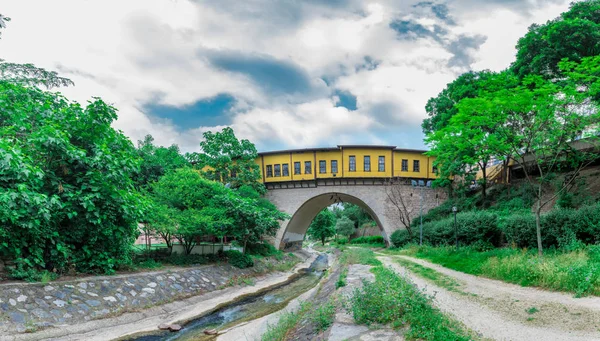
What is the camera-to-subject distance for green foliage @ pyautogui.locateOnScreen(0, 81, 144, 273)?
8.47m

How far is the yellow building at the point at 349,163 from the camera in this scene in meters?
29.3

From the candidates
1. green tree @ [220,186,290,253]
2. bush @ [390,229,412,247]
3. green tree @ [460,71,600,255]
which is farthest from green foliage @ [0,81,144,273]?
bush @ [390,229,412,247]

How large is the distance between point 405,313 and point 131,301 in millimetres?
9140

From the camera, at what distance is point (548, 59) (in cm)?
1833

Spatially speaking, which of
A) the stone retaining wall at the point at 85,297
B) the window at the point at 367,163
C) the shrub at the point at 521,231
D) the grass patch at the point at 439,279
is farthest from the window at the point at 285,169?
the shrub at the point at 521,231

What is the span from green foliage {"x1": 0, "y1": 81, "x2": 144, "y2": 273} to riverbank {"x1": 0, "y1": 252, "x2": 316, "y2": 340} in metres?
1.07

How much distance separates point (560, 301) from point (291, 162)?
24926 mm

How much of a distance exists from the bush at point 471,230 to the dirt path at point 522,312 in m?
9.91

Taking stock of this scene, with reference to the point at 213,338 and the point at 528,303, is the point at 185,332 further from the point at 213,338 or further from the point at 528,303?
the point at 528,303

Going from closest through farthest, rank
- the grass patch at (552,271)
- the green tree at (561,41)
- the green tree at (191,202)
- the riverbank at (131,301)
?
the grass patch at (552,271), the riverbank at (131,301), the green tree at (191,202), the green tree at (561,41)

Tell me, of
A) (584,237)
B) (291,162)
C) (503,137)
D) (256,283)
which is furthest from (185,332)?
(291,162)

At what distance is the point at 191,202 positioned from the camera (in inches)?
638

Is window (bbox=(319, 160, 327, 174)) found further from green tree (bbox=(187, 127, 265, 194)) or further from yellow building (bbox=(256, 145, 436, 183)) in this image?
green tree (bbox=(187, 127, 265, 194))

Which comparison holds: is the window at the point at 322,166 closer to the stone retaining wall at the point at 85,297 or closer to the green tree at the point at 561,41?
the green tree at the point at 561,41
